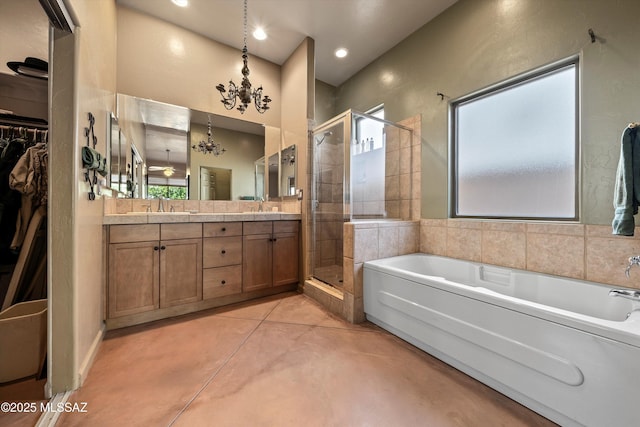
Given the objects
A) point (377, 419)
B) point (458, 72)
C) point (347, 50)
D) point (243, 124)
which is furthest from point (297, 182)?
point (377, 419)

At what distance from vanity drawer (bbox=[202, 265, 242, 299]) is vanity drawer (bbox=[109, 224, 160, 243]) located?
22.1 inches

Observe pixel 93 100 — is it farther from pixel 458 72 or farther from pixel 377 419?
pixel 458 72

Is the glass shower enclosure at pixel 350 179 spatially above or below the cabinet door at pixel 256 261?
above

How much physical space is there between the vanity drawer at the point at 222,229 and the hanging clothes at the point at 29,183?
1.07m

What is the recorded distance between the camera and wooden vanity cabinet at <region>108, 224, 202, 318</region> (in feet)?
6.31

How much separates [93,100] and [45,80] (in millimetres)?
553

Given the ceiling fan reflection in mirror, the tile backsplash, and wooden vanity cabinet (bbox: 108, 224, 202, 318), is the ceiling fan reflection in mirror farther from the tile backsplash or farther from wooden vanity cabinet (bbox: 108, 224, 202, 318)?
wooden vanity cabinet (bbox: 108, 224, 202, 318)

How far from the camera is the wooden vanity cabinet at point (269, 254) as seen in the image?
2.55 m

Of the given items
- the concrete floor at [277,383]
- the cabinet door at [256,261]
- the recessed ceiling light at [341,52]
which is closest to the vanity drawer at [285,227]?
the cabinet door at [256,261]

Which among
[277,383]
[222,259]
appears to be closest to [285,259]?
[222,259]

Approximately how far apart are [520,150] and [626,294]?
1211 mm

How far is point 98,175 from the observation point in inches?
66.3

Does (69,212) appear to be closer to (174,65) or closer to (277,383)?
(277,383)

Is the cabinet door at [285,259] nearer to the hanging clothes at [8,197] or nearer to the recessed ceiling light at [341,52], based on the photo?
the hanging clothes at [8,197]
